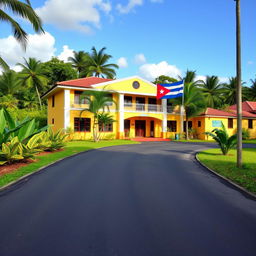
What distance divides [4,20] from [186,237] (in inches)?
502

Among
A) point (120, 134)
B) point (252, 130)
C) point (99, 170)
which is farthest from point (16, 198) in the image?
point (252, 130)

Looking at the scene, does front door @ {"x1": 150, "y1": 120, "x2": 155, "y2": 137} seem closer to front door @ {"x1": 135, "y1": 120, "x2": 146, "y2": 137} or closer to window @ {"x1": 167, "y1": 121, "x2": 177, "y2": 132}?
front door @ {"x1": 135, "y1": 120, "x2": 146, "y2": 137}

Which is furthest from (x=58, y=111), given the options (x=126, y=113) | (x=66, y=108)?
(x=126, y=113)

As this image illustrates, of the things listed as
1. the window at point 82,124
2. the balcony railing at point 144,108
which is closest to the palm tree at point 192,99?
the balcony railing at point 144,108

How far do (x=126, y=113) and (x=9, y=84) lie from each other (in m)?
25.3

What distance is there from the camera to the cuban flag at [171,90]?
22953 millimetres

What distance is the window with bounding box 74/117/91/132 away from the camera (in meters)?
24.0

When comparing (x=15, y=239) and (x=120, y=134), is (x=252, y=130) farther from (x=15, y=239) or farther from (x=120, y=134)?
(x=15, y=239)

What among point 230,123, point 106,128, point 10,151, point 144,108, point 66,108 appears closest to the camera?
point 10,151

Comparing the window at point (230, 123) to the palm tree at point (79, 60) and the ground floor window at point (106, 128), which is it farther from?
the palm tree at point (79, 60)

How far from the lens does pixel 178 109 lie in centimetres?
3052

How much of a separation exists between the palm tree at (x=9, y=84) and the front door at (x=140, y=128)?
2458 cm

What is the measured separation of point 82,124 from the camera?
24.4 metres

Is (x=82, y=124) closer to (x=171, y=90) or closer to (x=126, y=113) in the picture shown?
(x=126, y=113)
